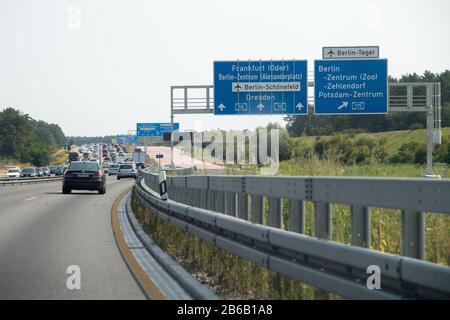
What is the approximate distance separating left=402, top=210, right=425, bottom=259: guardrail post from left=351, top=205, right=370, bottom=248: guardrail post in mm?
750

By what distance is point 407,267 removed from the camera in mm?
5273

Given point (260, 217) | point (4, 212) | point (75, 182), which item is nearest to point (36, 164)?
point (75, 182)

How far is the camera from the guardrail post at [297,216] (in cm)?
909

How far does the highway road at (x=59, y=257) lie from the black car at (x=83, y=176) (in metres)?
13.3

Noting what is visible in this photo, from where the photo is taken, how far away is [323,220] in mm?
8188

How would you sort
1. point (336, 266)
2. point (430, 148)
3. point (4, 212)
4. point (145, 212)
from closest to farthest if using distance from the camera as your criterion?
1. point (336, 266)
2. point (145, 212)
3. point (4, 212)
4. point (430, 148)

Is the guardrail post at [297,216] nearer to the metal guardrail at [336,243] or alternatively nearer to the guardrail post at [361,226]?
the metal guardrail at [336,243]

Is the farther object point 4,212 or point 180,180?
point 4,212

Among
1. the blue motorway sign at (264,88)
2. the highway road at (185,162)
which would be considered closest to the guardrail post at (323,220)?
the highway road at (185,162)

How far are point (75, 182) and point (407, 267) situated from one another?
31763mm

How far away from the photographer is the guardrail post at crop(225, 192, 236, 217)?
12673mm

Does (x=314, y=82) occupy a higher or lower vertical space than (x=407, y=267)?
higher
